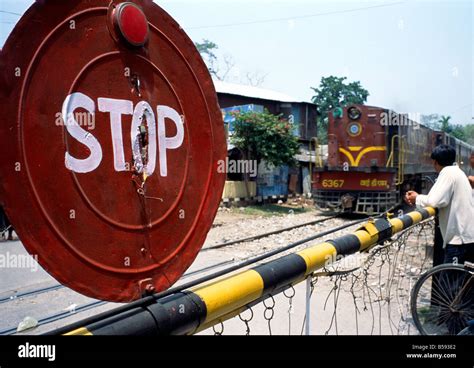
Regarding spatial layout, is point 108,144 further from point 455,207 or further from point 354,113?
point 354,113

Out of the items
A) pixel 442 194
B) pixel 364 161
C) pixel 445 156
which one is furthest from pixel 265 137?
pixel 442 194

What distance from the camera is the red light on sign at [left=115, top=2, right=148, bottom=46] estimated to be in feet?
3.37

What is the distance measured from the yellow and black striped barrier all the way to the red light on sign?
2.27ft

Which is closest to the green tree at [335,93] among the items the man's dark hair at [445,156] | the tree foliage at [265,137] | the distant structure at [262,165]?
the distant structure at [262,165]

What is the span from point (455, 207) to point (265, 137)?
46.2 ft

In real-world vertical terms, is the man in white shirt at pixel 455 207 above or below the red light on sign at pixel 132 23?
below

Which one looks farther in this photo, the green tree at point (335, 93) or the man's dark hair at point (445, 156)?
the green tree at point (335, 93)

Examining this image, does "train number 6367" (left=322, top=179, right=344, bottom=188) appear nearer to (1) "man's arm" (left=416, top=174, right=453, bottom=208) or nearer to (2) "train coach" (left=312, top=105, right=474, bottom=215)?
(2) "train coach" (left=312, top=105, right=474, bottom=215)

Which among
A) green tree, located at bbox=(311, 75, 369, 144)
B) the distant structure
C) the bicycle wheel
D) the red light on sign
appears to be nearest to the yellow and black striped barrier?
the red light on sign

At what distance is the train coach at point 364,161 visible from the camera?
13172mm

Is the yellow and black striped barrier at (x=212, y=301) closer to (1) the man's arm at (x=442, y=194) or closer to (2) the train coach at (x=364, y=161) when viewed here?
(1) the man's arm at (x=442, y=194)

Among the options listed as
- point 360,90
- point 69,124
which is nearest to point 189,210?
point 69,124

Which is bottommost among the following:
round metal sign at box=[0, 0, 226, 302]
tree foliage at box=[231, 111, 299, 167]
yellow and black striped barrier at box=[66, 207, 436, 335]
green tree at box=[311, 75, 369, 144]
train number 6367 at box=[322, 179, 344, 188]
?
yellow and black striped barrier at box=[66, 207, 436, 335]

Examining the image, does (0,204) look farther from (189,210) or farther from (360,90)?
(360,90)
